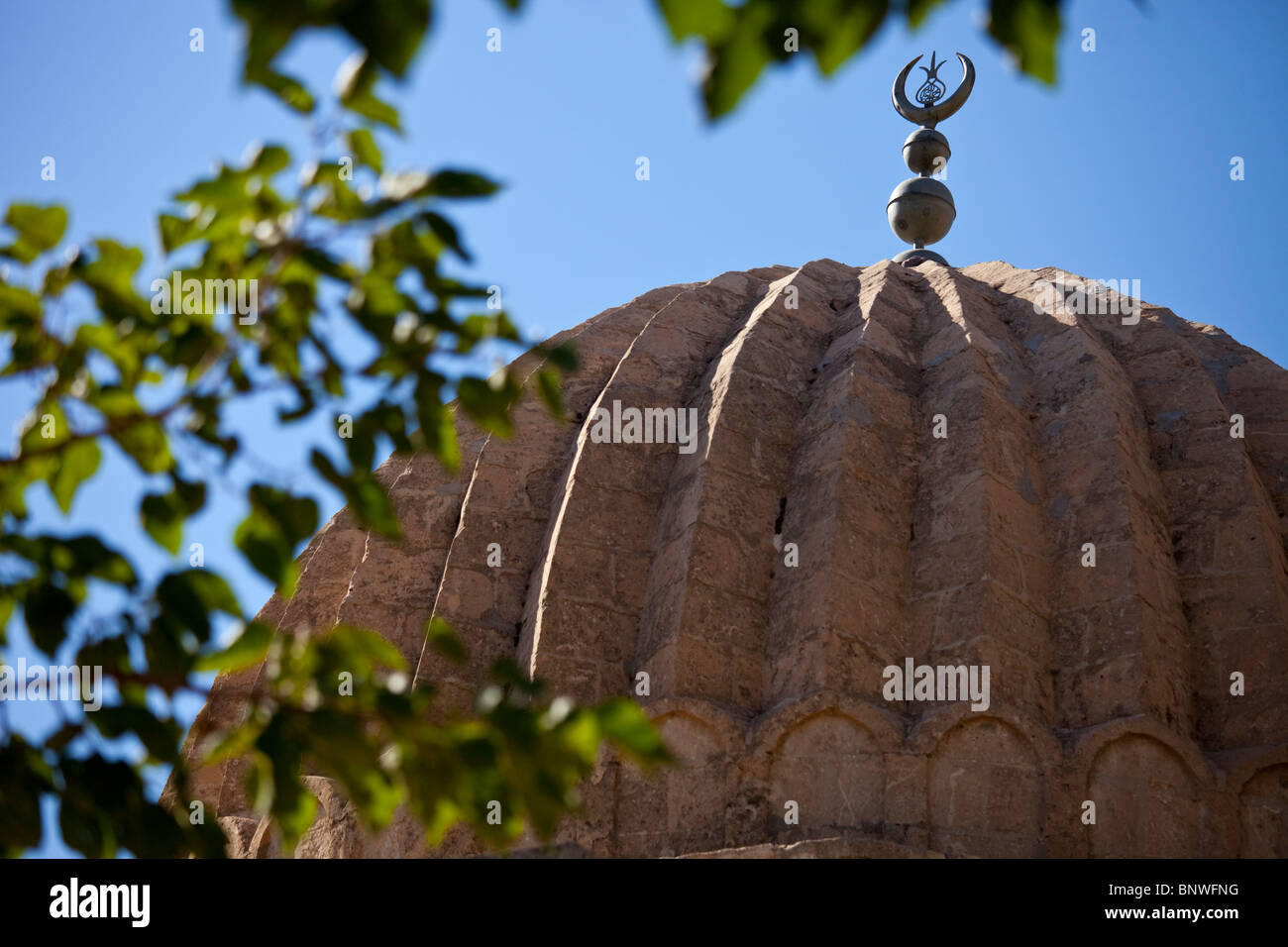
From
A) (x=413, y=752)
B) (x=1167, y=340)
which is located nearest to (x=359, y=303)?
(x=413, y=752)

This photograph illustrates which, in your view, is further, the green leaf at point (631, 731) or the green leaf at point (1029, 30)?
the green leaf at point (631, 731)

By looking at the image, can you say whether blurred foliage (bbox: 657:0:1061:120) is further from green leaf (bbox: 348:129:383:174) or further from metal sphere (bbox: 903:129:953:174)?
metal sphere (bbox: 903:129:953:174)

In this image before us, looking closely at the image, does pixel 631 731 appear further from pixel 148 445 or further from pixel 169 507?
pixel 148 445

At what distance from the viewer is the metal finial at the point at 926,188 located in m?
16.3

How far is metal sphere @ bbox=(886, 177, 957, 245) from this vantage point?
53.5ft

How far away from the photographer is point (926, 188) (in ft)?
53.5

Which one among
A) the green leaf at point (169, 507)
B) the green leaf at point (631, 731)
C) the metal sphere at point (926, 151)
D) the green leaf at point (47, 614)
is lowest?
the green leaf at point (631, 731)

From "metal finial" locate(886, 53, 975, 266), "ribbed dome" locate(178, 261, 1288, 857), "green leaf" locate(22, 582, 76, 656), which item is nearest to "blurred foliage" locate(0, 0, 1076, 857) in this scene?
"green leaf" locate(22, 582, 76, 656)

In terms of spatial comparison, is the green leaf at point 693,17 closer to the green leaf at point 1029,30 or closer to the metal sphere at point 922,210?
the green leaf at point 1029,30

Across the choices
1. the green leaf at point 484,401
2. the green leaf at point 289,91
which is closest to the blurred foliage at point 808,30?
the green leaf at point 289,91

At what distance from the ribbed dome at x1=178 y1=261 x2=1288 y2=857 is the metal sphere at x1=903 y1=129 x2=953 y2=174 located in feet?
8.30

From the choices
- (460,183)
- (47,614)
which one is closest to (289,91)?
(460,183)

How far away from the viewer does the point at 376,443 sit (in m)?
4.05
